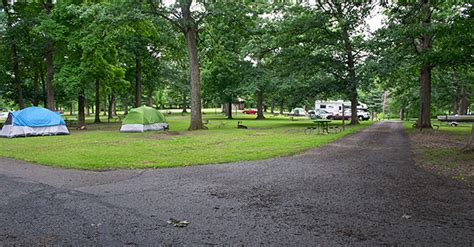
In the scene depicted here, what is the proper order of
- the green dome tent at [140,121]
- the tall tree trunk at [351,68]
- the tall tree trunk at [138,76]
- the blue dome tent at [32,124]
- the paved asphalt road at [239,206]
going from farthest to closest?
the tall tree trunk at [138,76]
the tall tree trunk at [351,68]
the green dome tent at [140,121]
the blue dome tent at [32,124]
the paved asphalt road at [239,206]

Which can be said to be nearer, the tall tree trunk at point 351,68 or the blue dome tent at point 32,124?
the blue dome tent at point 32,124

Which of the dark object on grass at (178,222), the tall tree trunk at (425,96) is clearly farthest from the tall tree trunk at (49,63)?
the tall tree trunk at (425,96)

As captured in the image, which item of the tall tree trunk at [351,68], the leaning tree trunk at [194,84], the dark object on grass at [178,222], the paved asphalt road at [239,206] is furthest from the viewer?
the tall tree trunk at [351,68]

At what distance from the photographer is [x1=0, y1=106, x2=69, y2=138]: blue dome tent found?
1856cm

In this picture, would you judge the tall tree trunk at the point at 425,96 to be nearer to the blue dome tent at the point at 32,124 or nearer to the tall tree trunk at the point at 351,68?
the tall tree trunk at the point at 351,68

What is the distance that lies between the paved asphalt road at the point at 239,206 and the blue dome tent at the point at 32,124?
12.4 m

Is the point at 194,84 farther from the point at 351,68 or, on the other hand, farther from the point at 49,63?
the point at 351,68

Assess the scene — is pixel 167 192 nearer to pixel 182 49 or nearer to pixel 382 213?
pixel 382 213

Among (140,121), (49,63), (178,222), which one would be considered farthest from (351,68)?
(178,222)

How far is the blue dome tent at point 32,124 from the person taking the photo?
60.9ft

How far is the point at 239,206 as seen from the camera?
5211mm

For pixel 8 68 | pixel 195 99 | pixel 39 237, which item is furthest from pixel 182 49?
pixel 39 237

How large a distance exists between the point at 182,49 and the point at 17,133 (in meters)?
15.0

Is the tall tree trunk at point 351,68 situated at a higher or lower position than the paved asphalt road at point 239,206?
higher
